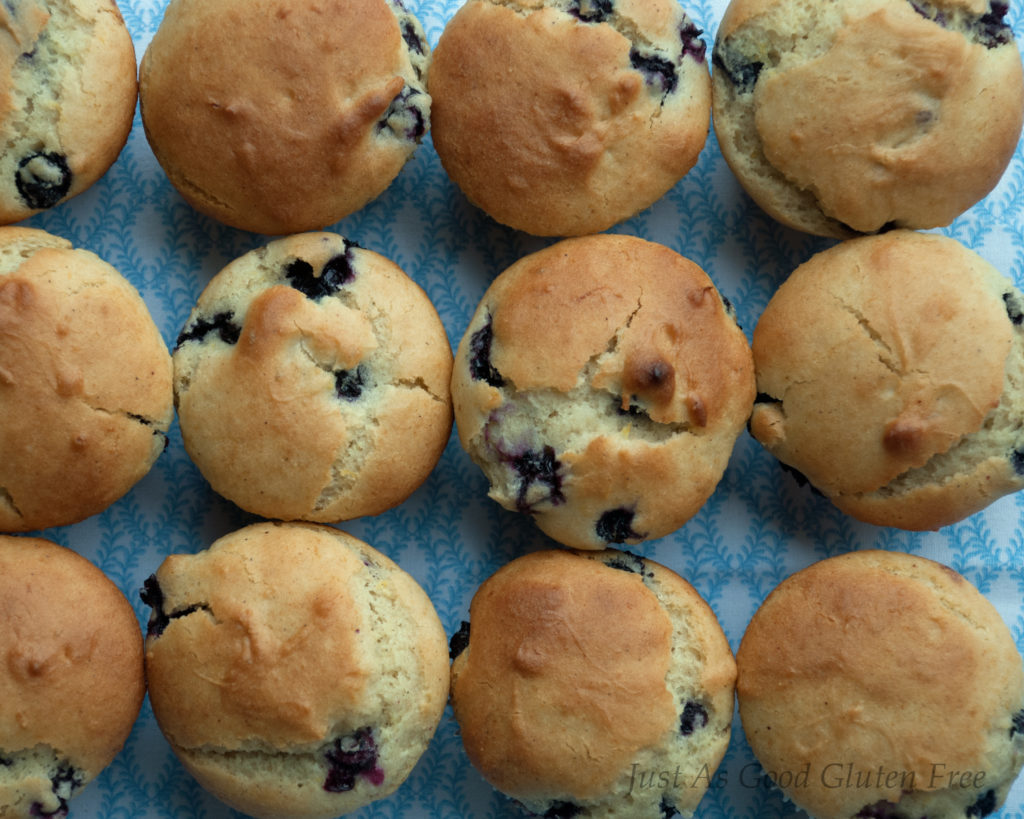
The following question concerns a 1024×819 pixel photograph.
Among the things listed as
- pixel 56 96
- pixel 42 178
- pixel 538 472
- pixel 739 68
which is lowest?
pixel 538 472

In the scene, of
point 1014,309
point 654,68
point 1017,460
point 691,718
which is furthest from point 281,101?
point 1017,460

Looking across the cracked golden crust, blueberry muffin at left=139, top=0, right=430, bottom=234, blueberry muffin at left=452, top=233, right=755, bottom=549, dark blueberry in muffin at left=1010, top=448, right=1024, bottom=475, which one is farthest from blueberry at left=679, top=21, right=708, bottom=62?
the cracked golden crust

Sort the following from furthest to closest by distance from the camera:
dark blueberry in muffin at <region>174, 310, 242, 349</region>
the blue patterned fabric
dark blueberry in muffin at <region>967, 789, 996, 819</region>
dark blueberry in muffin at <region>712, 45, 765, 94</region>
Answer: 1. the blue patterned fabric
2. dark blueberry in muffin at <region>712, 45, 765, 94</region>
3. dark blueberry in muffin at <region>174, 310, 242, 349</region>
4. dark blueberry in muffin at <region>967, 789, 996, 819</region>

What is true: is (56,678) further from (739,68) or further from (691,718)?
(739,68)

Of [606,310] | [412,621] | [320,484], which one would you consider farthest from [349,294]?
[412,621]

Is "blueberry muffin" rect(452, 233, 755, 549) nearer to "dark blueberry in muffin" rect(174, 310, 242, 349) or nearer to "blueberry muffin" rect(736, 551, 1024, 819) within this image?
"blueberry muffin" rect(736, 551, 1024, 819)

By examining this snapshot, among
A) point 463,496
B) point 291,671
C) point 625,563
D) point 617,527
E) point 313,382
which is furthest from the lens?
point 463,496

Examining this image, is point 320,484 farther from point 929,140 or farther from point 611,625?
point 929,140
